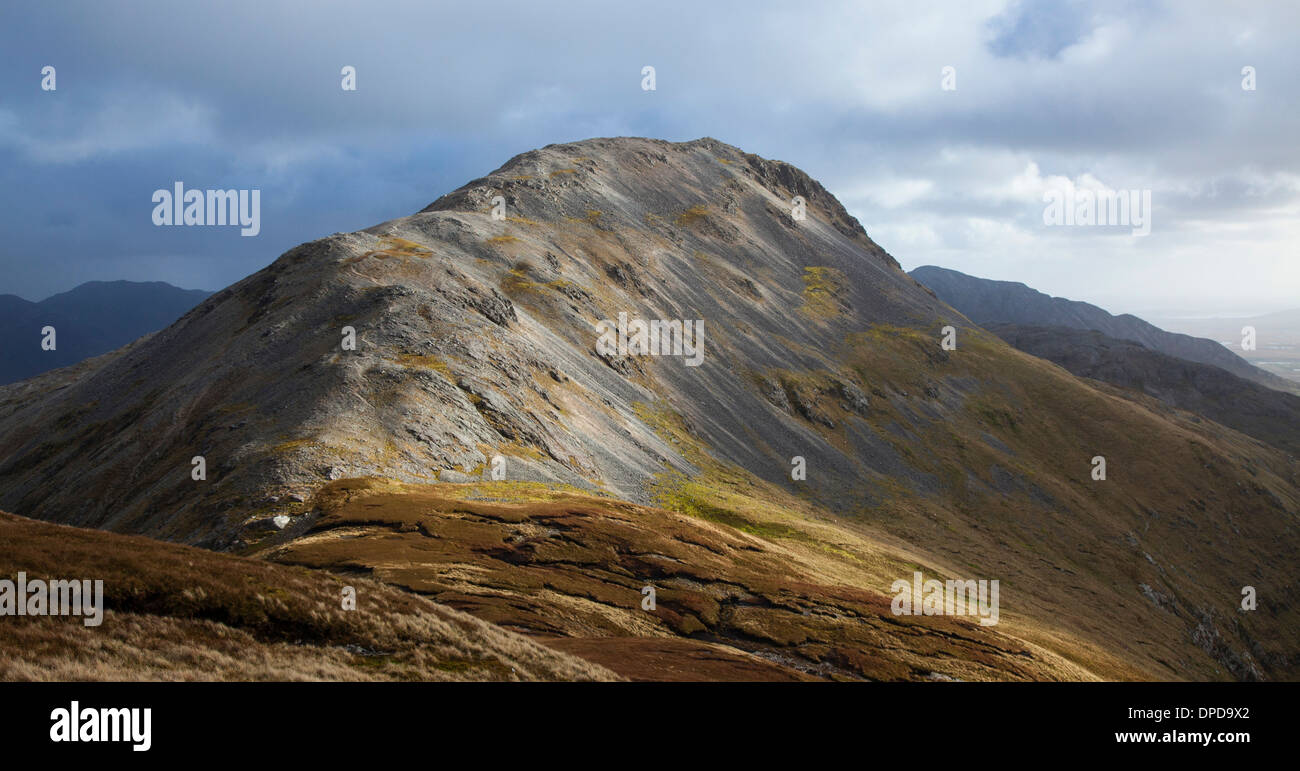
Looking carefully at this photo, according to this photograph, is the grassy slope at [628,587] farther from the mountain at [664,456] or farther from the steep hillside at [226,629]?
the steep hillside at [226,629]

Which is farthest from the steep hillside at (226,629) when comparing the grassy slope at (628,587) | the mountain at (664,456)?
the grassy slope at (628,587)

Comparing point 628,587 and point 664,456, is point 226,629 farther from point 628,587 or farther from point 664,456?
point 664,456

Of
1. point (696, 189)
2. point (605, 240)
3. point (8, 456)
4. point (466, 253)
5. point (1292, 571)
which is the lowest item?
point (1292, 571)

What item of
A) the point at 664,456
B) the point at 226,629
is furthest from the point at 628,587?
the point at 664,456

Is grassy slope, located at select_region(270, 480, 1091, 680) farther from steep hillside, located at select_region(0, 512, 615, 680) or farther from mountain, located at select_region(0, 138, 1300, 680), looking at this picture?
steep hillside, located at select_region(0, 512, 615, 680)

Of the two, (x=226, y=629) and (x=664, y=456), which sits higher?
(x=664, y=456)

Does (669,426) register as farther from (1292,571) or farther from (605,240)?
(1292,571)

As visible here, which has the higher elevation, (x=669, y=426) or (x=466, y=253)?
(x=466, y=253)
